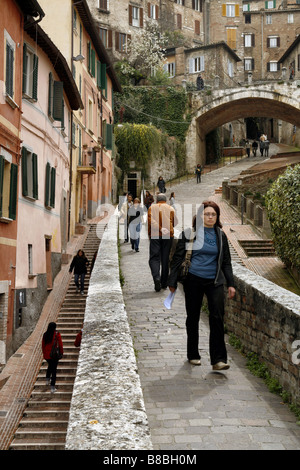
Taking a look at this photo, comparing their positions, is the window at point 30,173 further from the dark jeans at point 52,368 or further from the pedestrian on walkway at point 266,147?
the pedestrian on walkway at point 266,147

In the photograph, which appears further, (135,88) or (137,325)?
(135,88)

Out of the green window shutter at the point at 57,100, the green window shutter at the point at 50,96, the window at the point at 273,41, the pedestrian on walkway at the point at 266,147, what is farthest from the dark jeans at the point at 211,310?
the window at the point at 273,41

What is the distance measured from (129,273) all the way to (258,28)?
58112 millimetres

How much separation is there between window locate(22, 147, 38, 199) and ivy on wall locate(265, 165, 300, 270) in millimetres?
7083

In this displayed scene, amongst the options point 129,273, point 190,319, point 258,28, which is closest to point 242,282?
point 190,319

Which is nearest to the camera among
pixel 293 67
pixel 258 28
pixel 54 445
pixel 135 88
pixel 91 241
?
pixel 54 445

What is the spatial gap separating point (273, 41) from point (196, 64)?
629 inches

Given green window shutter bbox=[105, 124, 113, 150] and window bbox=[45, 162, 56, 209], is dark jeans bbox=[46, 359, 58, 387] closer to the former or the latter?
window bbox=[45, 162, 56, 209]

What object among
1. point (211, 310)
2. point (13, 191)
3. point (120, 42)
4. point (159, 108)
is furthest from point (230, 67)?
point (211, 310)

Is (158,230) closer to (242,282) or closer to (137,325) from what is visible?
(137,325)

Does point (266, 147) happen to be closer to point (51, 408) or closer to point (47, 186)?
point (47, 186)

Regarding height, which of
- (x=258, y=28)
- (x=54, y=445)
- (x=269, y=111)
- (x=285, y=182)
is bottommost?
(x=54, y=445)

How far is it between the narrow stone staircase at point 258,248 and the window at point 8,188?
8979 mm

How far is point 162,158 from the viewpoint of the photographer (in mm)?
41250
